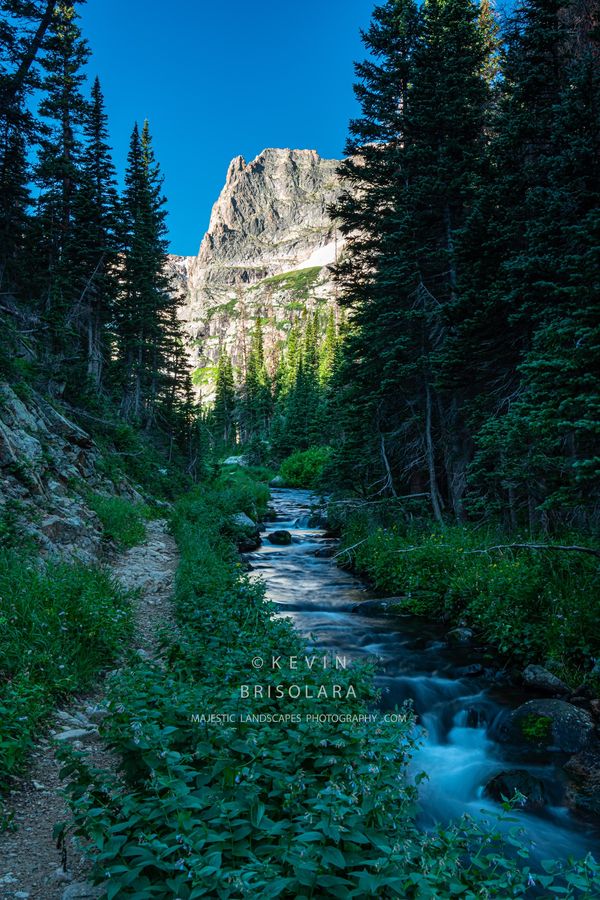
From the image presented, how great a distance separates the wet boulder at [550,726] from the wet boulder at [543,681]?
49 cm

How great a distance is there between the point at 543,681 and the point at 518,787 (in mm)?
2113

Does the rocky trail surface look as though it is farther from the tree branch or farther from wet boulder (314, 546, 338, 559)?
the tree branch

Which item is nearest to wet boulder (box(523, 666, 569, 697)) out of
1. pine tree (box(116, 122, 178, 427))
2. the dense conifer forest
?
the dense conifer forest

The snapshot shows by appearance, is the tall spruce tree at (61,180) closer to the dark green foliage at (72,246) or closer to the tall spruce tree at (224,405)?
the dark green foliage at (72,246)

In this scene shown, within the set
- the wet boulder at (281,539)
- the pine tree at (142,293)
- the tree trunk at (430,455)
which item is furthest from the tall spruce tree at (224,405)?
the tree trunk at (430,455)

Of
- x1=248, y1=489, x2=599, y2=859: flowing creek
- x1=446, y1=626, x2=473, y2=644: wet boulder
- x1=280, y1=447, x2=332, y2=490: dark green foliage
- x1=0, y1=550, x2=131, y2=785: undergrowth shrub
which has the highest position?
x1=280, y1=447, x2=332, y2=490: dark green foliage

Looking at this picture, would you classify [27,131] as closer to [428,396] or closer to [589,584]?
[428,396]

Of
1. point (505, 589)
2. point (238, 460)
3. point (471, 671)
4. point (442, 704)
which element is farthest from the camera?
point (238, 460)

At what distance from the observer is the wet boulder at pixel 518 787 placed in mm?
5168

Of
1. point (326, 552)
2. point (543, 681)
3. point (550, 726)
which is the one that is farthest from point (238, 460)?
point (550, 726)

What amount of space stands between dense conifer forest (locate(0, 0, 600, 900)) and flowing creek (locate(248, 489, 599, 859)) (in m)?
0.26

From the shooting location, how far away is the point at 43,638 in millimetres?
5457

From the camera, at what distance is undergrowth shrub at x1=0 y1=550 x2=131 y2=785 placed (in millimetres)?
4234

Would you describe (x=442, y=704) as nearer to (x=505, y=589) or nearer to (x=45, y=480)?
(x=505, y=589)
